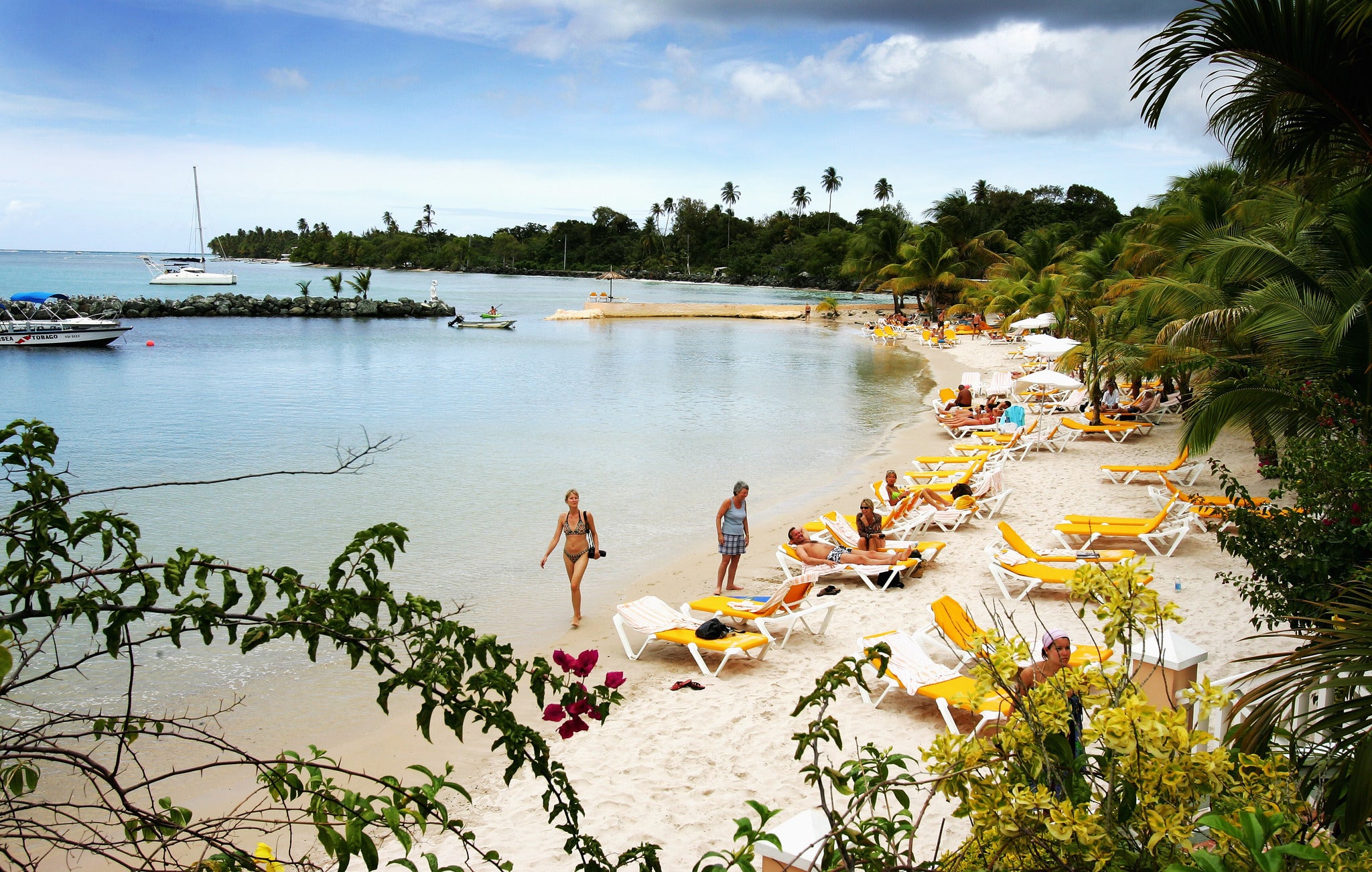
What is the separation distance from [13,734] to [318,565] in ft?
33.0

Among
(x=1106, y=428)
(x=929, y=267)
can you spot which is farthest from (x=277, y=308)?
(x=1106, y=428)

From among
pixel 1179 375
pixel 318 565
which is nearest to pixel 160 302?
pixel 318 565

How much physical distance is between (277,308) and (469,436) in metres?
46.4

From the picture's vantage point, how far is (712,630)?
7.57 metres

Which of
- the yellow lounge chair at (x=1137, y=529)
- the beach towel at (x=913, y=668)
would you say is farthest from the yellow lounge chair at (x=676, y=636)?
the yellow lounge chair at (x=1137, y=529)

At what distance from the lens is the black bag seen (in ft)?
24.7

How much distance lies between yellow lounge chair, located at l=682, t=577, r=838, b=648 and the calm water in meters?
1.79

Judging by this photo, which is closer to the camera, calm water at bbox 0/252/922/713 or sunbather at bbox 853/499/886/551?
sunbather at bbox 853/499/886/551

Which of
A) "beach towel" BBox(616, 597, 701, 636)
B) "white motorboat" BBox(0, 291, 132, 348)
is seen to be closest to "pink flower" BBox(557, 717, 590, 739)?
"beach towel" BBox(616, 597, 701, 636)

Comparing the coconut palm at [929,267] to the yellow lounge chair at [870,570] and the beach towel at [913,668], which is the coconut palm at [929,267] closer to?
the yellow lounge chair at [870,570]

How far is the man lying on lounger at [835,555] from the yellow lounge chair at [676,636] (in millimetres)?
1922

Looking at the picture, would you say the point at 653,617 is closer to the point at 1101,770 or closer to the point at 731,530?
the point at 731,530

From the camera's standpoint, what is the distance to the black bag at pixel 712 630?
7.52 meters

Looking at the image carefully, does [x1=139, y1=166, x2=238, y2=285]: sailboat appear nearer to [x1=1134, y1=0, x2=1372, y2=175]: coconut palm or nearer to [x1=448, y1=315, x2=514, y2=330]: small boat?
[x1=448, y1=315, x2=514, y2=330]: small boat
